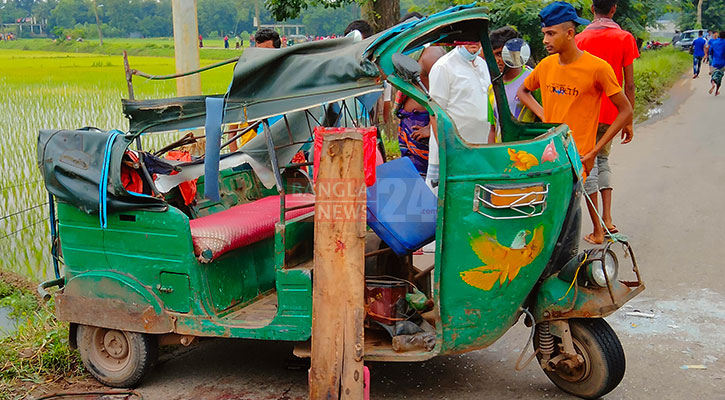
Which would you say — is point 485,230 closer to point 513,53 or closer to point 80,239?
point 80,239

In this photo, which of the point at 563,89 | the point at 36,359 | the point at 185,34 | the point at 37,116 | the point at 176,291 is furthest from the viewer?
the point at 37,116

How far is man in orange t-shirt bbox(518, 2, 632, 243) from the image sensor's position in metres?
5.01

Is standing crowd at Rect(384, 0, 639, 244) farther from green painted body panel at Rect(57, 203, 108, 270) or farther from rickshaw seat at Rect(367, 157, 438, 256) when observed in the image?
green painted body panel at Rect(57, 203, 108, 270)

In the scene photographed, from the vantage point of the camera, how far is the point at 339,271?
12.0 feet

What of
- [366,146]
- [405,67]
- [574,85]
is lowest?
[366,146]

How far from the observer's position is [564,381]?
157 inches

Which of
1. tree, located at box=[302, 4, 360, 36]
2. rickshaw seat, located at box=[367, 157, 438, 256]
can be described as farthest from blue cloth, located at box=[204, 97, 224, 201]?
tree, located at box=[302, 4, 360, 36]

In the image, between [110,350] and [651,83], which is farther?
[651,83]

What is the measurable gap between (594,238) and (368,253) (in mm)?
2712

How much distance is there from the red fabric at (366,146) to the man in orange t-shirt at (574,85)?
1894mm

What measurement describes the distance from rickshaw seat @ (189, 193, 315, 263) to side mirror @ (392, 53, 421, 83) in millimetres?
1087

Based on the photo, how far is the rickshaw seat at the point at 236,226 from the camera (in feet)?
13.4

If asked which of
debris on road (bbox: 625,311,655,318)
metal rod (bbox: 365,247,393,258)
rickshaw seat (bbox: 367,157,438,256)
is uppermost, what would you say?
rickshaw seat (bbox: 367,157,438,256)

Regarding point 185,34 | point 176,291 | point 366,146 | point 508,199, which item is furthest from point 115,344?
point 185,34
